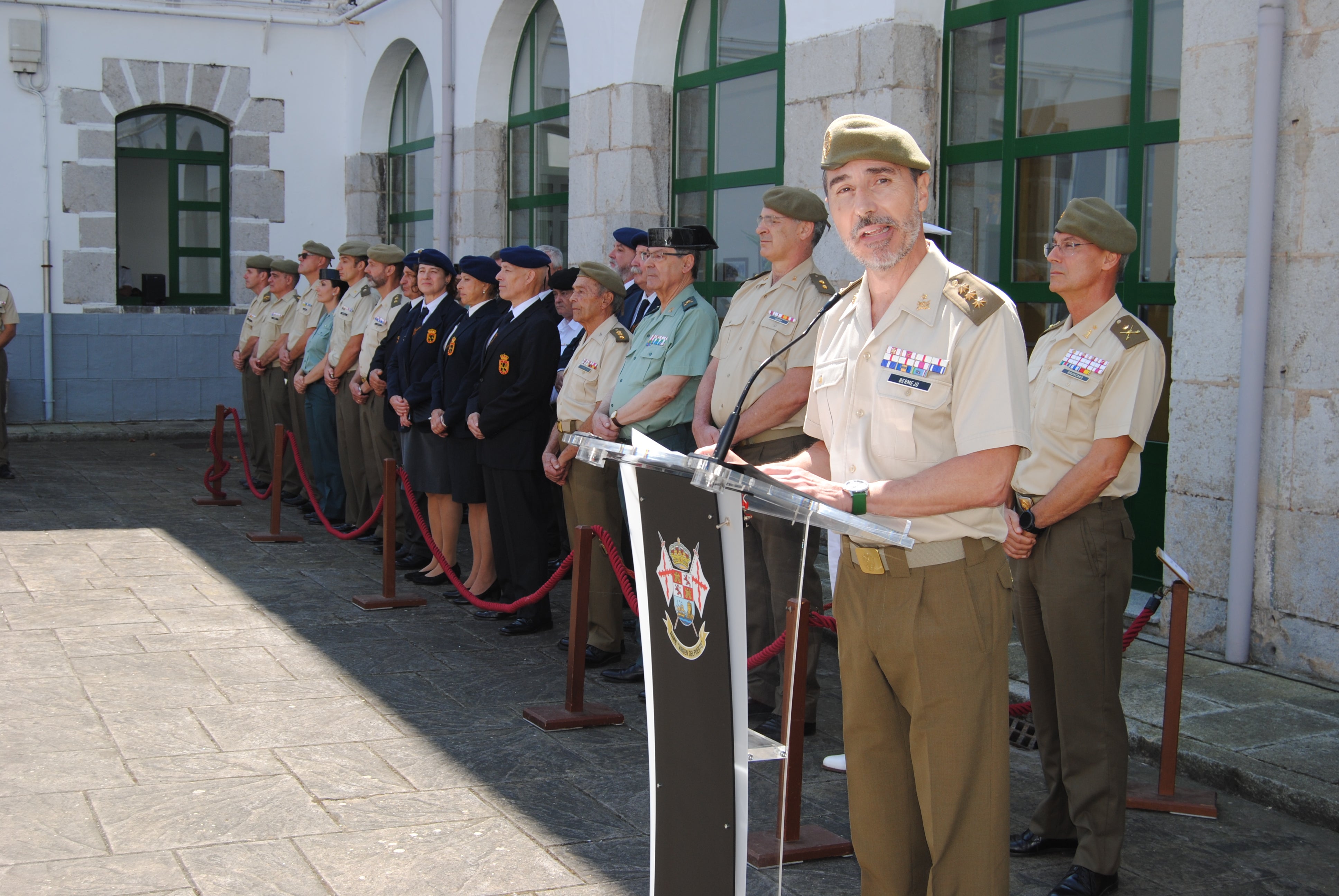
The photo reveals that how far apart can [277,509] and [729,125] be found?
165 inches

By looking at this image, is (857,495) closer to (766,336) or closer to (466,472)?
(766,336)

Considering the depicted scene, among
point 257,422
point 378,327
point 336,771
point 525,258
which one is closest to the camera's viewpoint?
point 336,771

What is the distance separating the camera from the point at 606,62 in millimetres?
10305

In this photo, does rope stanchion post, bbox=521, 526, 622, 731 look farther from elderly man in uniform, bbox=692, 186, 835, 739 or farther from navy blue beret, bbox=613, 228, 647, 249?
navy blue beret, bbox=613, 228, 647, 249

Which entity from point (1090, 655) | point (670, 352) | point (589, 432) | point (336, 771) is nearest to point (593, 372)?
point (589, 432)

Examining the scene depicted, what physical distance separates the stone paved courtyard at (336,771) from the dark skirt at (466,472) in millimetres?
626

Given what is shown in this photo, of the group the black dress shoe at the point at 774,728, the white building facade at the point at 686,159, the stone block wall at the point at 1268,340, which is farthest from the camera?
the white building facade at the point at 686,159

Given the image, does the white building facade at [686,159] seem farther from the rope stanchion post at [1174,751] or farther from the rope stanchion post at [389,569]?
the rope stanchion post at [389,569]

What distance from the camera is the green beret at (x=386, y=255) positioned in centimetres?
896

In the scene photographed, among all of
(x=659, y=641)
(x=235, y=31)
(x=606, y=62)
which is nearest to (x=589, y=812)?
(x=659, y=641)

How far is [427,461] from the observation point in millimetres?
7609

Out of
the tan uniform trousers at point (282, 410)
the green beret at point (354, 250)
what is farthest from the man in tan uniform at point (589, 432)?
the tan uniform trousers at point (282, 410)

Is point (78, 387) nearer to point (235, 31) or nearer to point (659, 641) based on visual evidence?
point (235, 31)

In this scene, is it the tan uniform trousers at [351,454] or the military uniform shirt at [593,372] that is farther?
the tan uniform trousers at [351,454]
